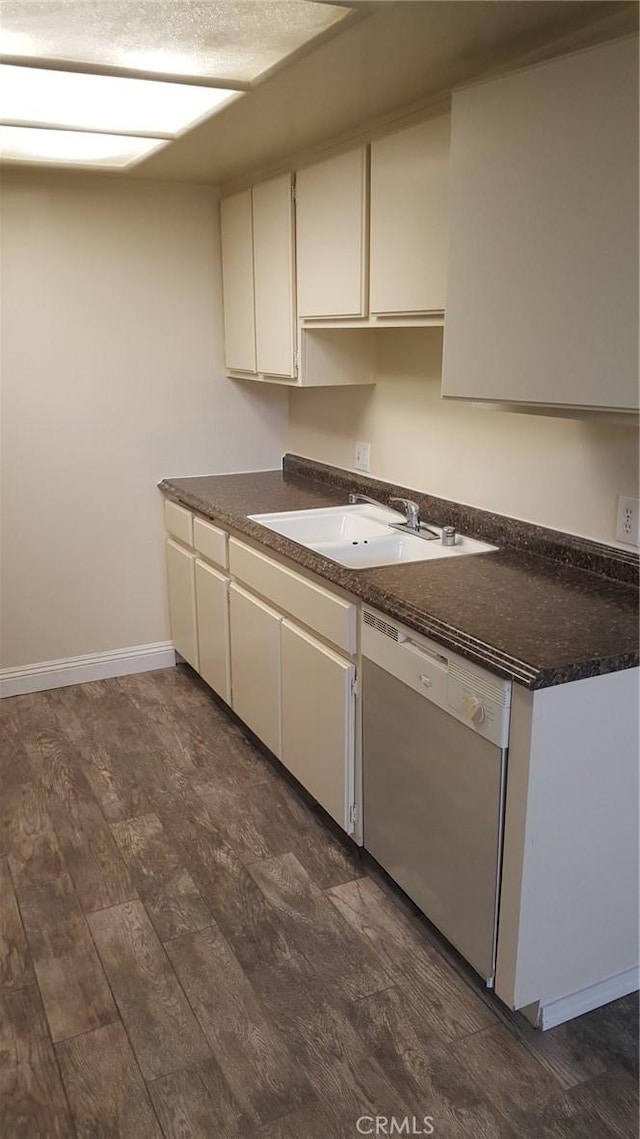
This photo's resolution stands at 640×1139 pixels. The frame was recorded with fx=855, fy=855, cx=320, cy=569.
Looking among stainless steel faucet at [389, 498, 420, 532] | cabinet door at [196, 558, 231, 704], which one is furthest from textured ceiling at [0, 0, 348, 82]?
cabinet door at [196, 558, 231, 704]

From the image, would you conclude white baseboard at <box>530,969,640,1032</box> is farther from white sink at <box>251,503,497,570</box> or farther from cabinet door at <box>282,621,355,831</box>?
white sink at <box>251,503,497,570</box>

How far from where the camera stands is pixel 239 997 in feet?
6.77

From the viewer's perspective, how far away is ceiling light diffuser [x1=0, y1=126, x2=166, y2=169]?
284 centimetres

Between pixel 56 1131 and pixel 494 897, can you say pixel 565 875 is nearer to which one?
pixel 494 897

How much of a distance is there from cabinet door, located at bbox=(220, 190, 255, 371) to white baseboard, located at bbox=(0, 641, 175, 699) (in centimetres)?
139

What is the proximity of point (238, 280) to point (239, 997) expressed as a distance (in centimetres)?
275

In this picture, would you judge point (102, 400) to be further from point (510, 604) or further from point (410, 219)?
point (510, 604)

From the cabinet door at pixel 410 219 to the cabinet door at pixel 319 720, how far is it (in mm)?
1050

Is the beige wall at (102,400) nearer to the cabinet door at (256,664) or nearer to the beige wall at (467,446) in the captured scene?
the beige wall at (467,446)

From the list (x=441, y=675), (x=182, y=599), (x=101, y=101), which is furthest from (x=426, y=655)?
(x=182, y=599)

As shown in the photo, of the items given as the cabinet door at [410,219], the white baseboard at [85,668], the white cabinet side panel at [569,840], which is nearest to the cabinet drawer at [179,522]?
the white baseboard at [85,668]

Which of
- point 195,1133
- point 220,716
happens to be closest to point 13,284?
point 220,716

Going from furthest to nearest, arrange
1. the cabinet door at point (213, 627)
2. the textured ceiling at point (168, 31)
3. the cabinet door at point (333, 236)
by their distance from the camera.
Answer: the cabinet door at point (213, 627) → the cabinet door at point (333, 236) → the textured ceiling at point (168, 31)

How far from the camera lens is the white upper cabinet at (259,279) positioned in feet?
10.4
